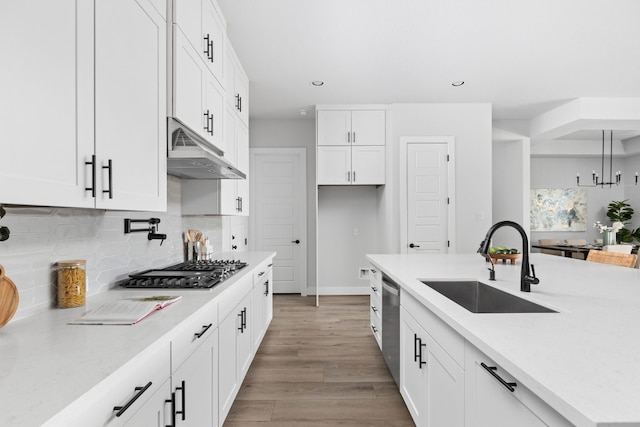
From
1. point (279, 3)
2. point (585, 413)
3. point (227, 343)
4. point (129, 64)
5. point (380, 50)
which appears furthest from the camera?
point (380, 50)

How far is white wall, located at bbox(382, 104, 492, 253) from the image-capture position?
185 inches

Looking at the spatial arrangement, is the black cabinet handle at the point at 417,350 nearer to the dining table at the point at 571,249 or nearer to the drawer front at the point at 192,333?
the drawer front at the point at 192,333

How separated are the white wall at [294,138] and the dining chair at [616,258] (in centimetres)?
351

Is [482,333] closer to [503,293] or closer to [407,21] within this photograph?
[503,293]

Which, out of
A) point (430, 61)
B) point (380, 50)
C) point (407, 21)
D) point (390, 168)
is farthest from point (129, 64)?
point (390, 168)

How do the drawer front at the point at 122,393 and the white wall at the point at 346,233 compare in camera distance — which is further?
the white wall at the point at 346,233

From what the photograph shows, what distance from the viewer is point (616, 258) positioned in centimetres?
259

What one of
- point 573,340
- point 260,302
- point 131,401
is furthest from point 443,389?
point 260,302

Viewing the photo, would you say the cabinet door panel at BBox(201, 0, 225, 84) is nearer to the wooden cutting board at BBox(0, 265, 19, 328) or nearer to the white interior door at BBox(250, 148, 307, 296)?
the wooden cutting board at BBox(0, 265, 19, 328)

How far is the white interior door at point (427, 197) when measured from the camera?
464 centimetres

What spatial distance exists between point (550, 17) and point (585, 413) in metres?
3.18

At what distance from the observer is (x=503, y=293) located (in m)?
→ 1.65

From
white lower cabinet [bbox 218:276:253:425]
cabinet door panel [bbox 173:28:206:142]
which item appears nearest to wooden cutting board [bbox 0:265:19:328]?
white lower cabinet [bbox 218:276:253:425]

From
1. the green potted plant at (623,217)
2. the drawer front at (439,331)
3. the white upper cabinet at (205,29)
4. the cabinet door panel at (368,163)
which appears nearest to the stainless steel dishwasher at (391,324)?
the drawer front at (439,331)
